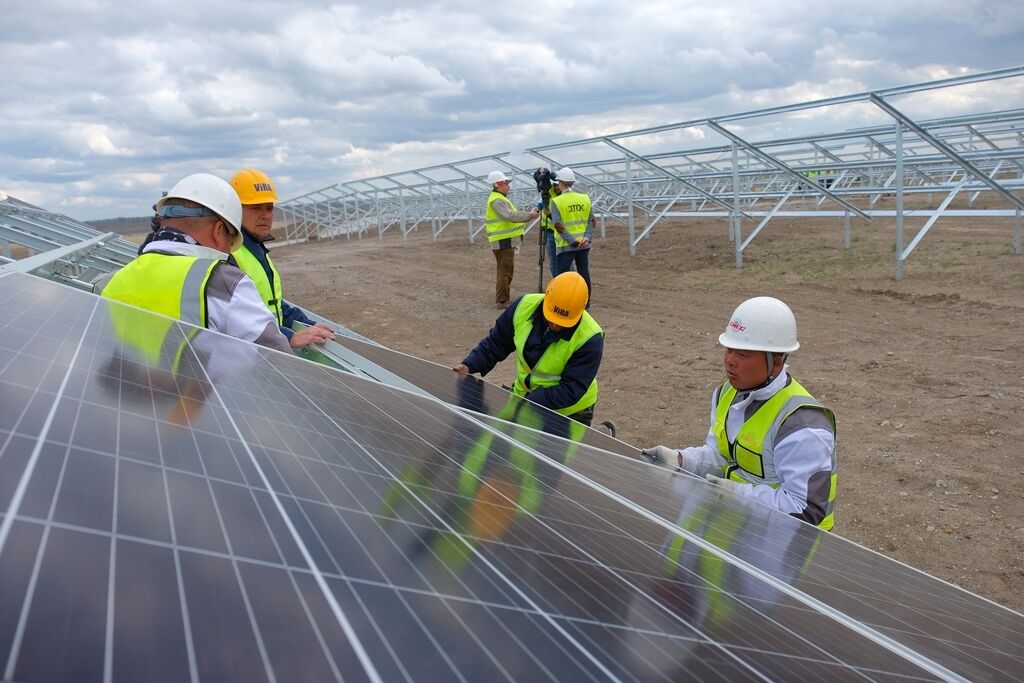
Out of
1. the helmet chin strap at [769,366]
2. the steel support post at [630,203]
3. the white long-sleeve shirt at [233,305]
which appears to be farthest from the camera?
the steel support post at [630,203]

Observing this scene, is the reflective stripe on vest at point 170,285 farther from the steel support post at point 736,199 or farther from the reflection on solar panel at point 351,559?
the steel support post at point 736,199

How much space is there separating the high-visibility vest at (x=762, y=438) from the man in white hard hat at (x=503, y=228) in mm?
8651

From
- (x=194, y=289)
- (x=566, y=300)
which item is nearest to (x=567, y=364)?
(x=566, y=300)

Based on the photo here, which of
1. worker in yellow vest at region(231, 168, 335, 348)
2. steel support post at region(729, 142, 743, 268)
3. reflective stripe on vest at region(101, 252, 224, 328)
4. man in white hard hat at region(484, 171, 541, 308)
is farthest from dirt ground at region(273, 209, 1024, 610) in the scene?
reflective stripe on vest at region(101, 252, 224, 328)

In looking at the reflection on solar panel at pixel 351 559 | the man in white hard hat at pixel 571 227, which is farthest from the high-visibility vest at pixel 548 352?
the man in white hard hat at pixel 571 227

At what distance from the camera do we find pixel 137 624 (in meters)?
0.75

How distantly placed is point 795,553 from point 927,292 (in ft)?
32.2

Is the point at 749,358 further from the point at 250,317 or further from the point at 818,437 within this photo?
the point at 250,317

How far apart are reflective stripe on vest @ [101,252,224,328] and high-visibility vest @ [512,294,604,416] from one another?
2.09 m

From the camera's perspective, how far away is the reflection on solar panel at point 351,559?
2.62ft

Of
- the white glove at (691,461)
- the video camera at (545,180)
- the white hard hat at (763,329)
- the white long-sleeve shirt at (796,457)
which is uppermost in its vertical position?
the video camera at (545,180)

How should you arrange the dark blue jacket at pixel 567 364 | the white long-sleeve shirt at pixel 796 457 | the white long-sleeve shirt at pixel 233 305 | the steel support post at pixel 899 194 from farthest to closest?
the steel support post at pixel 899 194 → the dark blue jacket at pixel 567 364 → the white long-sleeve shirt at pixel 233 305 → the white long-sleeve shirt at pixel 796 457

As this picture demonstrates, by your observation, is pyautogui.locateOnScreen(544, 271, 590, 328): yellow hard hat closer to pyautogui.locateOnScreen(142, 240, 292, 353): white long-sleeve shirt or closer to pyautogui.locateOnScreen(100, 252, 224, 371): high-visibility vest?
pyautogui.locateOnScreen(142, 240, 292, 353): white long-sleeve shirt

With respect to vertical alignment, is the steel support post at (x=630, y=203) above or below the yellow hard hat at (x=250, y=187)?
above
